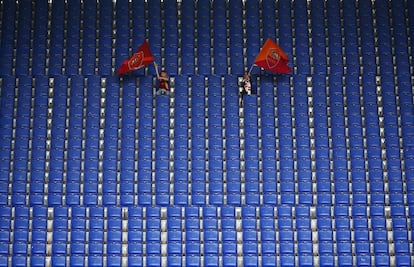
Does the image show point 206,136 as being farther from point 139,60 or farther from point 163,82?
point 139,60

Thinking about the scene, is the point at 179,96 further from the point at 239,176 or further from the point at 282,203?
the point at 282,203

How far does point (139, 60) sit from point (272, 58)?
3607mm

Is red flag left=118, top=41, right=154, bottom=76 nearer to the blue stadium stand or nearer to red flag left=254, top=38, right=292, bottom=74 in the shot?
the blue stadium stand

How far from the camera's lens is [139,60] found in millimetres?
19688

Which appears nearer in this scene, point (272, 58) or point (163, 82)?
point (272, 58)

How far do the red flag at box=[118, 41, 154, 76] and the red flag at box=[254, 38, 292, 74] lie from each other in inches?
115

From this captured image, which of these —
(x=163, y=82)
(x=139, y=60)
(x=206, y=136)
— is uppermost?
(x=139, y=60)

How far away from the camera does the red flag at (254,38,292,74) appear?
64.2ft

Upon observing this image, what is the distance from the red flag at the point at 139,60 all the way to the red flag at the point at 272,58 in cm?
293

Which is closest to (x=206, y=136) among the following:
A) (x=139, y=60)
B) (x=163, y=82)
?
(x=163, y=82)


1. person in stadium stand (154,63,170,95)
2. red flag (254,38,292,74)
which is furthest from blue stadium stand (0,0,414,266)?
red flag (254,38,292,74)

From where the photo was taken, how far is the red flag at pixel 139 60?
64.5 ft

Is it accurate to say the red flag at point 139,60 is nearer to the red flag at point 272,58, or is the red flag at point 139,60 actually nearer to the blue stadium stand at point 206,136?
the blue stadium stand at point 206,136

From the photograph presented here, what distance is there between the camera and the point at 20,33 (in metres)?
20.6
